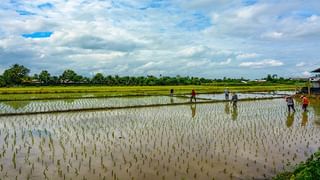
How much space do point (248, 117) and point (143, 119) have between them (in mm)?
4678

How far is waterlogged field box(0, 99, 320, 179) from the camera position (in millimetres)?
6746

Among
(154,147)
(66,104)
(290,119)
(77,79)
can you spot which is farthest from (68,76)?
(154,147)

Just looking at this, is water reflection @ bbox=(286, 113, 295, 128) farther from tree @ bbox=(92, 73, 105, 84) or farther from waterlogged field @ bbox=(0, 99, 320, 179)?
tree @ bbox=(92, 73, 105, 84)

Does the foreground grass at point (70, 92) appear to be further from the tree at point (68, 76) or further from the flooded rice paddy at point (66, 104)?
the tree at point (68, 76)

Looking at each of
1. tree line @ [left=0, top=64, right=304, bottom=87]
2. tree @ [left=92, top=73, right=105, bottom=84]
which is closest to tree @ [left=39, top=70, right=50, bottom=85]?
tree line @ [left=0, top=64, right=304, bottom=87]

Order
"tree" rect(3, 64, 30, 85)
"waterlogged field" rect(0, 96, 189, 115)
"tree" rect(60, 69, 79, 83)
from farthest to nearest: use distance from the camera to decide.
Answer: "tree" rect(60, 69, 79, 83), "tree" rect(3, 64, 30, 85), "waterlogged field" rect(0, 96, 189, 115)

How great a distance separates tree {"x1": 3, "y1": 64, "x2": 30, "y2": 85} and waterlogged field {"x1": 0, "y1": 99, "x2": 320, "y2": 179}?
159ft

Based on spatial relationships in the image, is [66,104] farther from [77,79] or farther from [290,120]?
[77,79]

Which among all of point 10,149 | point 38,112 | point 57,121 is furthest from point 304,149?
point 38,112

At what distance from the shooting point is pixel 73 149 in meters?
8.70

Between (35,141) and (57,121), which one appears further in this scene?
(57,121)

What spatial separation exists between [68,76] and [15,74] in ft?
32.4

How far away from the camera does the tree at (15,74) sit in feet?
193

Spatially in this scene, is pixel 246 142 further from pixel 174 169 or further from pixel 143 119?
pixel 143 119
